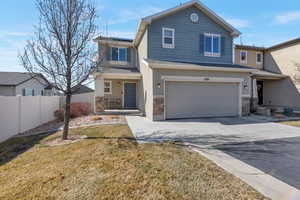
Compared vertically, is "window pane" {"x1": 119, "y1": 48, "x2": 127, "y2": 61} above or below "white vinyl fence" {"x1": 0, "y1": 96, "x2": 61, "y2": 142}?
above

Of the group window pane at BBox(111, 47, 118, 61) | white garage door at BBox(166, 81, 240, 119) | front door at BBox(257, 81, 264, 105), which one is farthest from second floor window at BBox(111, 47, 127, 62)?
front door at BBox(257, 81, 264, 105)

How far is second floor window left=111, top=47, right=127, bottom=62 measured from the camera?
15496 mm

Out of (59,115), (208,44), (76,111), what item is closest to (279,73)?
(208,44)

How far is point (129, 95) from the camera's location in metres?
15.7

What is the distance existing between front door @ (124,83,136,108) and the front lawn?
10.2 meters

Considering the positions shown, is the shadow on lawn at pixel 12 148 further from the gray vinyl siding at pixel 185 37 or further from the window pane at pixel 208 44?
the window pane at pixel 208 44

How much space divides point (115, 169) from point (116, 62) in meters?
12.9

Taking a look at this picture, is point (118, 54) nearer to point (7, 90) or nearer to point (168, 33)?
point (168, 33)

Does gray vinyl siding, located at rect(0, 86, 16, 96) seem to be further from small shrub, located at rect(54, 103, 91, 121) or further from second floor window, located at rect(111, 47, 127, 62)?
second floor window, located at rect(111, 47, 127, 62)

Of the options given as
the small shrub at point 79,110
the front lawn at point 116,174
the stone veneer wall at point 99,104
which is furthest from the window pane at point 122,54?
the front lawn at point 116,174

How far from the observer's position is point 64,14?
244 inches

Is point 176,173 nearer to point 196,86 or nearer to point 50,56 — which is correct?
point 50,56

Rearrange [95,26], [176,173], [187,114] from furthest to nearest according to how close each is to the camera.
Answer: [187,114] → [95,26] → [176,173]

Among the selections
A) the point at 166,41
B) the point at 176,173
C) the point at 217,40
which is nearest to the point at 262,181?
the point at 176,173
